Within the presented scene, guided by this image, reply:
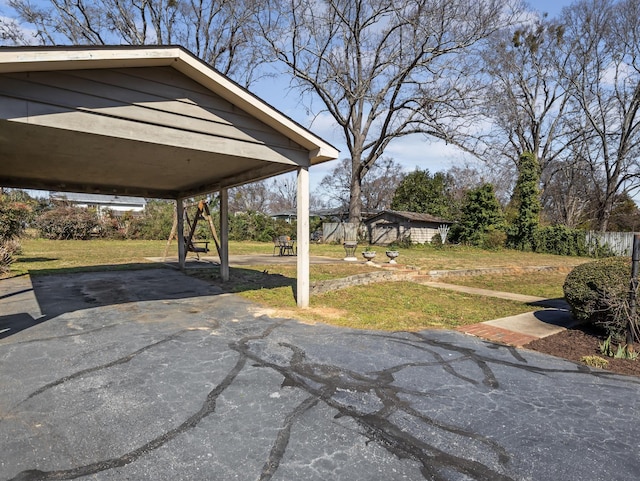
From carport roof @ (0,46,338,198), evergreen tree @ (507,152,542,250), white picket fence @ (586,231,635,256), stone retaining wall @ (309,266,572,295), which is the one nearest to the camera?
carport roof @ (0,46,338,198)

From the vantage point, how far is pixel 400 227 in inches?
1069

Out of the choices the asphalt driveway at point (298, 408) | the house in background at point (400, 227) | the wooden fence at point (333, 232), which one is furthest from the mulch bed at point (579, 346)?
the wooden fence at point (333, 232)

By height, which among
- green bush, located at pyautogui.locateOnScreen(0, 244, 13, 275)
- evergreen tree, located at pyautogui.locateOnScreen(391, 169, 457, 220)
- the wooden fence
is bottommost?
green bush, located at pyautogui.locateOnScreen(0, 244, 13, 275)

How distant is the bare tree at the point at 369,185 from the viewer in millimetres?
40562

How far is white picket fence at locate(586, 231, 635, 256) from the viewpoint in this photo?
2039 centimetres

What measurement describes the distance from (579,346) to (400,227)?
75.5ft

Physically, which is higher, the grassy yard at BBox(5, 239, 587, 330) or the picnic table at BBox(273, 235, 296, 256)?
the picnic table at BBox(273, 235, 296, 256)

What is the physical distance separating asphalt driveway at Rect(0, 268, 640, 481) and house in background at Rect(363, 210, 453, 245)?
22.5 metres

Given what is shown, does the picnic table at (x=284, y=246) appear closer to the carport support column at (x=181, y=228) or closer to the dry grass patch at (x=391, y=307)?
the carport support column at (x=181, y=228)

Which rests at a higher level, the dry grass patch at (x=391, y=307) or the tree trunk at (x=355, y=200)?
the tree trunk at (x=355, y=200)

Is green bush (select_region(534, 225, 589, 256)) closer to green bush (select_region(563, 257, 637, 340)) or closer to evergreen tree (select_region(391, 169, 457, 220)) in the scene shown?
evergreen tree (select_region(391, 169, 457, 220))

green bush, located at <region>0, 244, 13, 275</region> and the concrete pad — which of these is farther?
green bush, located at <region>0, 244, 13, 275</region>

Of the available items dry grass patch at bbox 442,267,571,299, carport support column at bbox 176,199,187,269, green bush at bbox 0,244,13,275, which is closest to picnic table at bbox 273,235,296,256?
carport support column at bbox 176,199,187,269

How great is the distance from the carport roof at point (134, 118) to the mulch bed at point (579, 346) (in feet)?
13.9
